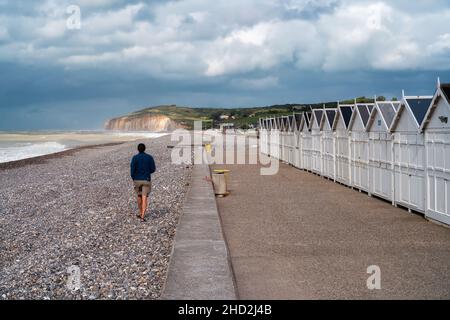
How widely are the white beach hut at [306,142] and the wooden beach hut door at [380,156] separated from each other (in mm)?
9563

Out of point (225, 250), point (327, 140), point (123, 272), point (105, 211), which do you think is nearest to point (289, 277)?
point (225, 250)

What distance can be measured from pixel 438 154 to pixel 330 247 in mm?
3947

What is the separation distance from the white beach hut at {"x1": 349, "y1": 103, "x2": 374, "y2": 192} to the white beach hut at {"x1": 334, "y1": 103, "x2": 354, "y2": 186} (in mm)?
413

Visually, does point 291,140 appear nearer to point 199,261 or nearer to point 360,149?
point 360,149

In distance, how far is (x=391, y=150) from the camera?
16328 mm

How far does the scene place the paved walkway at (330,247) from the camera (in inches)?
327

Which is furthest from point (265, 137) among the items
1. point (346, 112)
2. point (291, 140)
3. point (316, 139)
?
point (346, 112)

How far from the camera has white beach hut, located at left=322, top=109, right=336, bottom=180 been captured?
76.6 feet

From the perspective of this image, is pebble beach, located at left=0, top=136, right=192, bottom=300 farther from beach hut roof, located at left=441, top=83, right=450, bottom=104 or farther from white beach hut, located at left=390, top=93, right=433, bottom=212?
beach hut roof, located at left=441, top=83, right=450, bottom=104

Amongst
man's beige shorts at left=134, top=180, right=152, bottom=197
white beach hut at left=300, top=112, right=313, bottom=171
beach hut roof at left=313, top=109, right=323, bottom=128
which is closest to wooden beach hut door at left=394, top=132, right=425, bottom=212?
man's beige shorts at left=134, top=180, right=152, bottom=197

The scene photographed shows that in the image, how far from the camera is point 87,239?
12.9m

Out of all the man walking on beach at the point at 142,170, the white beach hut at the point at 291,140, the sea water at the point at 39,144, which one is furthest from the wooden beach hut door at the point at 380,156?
the sea water at the point at 39,144
